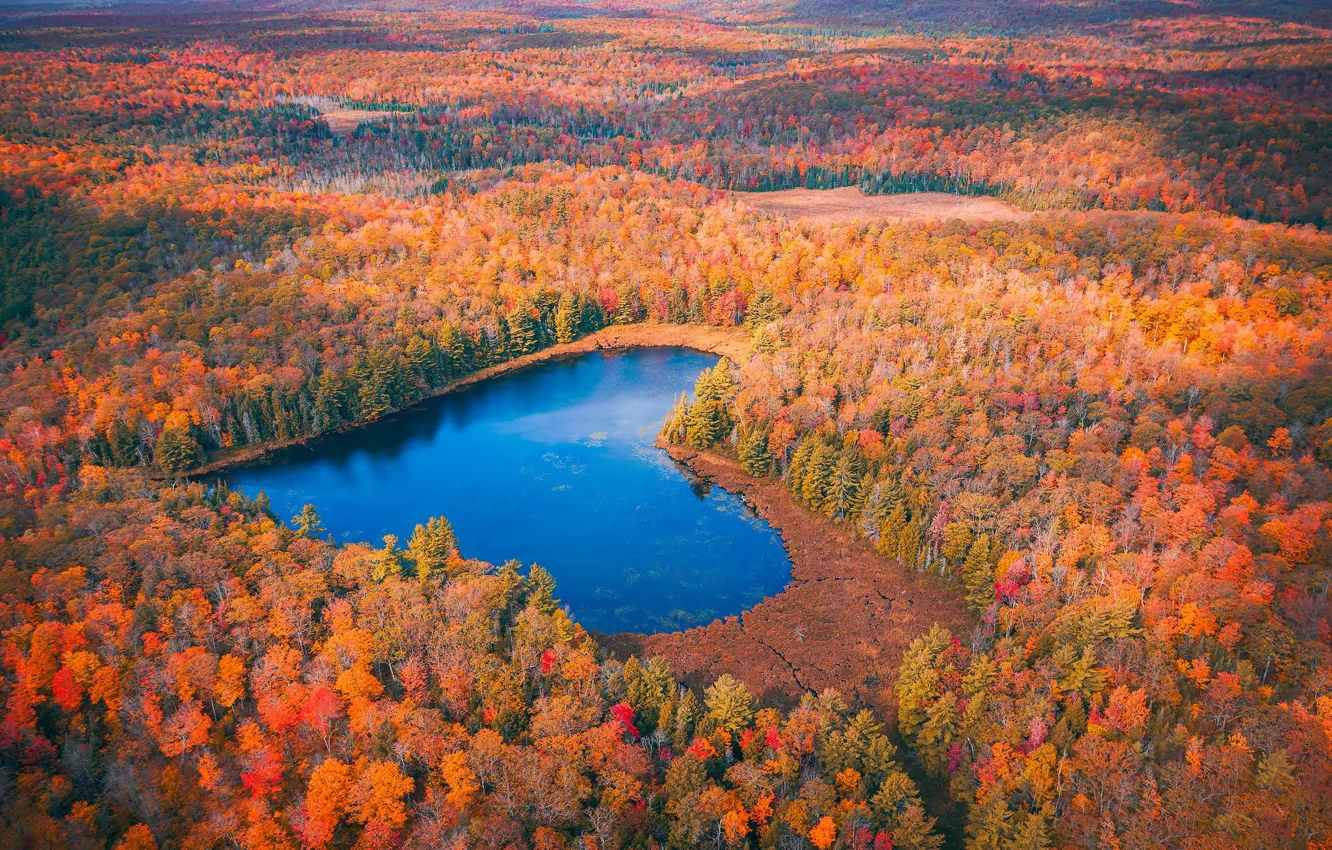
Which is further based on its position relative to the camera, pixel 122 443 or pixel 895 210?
pixel 895 210

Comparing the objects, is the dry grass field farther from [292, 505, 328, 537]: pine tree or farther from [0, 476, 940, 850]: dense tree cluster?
[0, 476, 940, 850]: dense tree cluster

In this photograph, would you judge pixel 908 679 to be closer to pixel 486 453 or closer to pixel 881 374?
pixel 881 374

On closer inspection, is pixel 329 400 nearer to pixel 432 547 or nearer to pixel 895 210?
pixel 432 547

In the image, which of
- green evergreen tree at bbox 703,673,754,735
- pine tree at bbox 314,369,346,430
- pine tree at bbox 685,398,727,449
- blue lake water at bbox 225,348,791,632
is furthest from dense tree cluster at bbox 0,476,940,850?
pine tree at bbox 314,369,346,430

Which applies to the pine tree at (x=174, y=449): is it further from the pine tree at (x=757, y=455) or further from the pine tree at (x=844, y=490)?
the pine tree at (x=844, y=490)

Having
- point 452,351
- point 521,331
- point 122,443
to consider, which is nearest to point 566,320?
point 521,331
